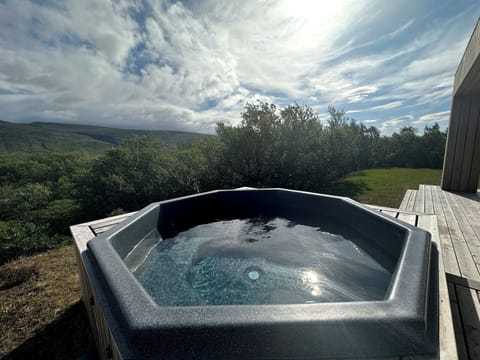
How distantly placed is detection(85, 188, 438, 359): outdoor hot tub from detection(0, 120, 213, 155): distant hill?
3667cm

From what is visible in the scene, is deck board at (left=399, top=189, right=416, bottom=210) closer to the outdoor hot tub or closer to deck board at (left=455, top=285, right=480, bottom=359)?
the outdoor hot tub

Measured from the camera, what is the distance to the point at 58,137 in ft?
190

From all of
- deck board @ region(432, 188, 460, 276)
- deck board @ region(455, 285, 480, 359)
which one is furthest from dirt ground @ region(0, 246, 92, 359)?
deck board @ region(432, 188, 460, 276)

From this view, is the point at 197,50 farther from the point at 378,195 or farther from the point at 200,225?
the point at 378,195

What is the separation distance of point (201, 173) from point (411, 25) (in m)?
6.63

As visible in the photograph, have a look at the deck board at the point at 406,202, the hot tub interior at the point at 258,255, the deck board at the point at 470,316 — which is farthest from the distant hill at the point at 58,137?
the deck board at the point at 470,316

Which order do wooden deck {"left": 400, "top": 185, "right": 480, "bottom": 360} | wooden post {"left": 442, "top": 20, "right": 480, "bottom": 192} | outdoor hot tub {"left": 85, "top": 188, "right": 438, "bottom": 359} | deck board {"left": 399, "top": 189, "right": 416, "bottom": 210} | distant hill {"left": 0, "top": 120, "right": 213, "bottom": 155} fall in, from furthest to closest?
distant hill {"left": 0, "top": 120, "right": 213, "bottom": 155} < wooden post {"left": 442, "top": 20, "right": 480, "bottom": 192} < deck board {"left": 399, "top": 189, "right": 416, "bottom": 210} < wooden deck {"left": 400, "top": 185, "right": 480, "bottom": 360} < outdoor hot tub {"left": 85, "top": 188, "right": 438, "bottom": 359}

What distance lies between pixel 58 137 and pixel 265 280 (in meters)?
76.9

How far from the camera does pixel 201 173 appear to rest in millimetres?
7652

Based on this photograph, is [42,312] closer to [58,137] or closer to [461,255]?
[461,255]

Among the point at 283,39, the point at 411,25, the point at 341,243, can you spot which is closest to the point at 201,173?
the point at 283,39

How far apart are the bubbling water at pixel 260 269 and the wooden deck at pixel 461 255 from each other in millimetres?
525

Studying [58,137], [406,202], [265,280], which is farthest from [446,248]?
[58,137]

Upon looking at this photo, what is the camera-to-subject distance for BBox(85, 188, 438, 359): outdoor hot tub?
2.85 ft
